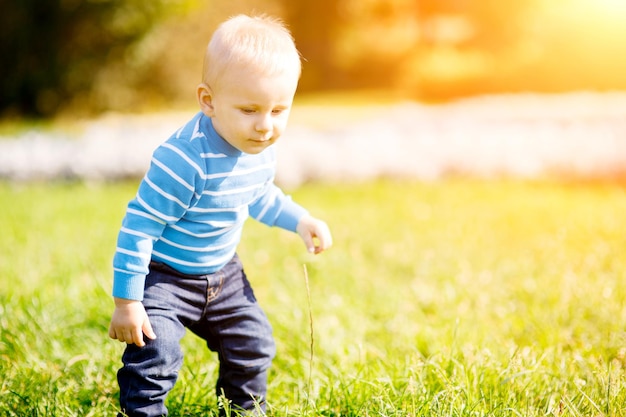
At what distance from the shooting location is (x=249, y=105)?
1.95 m

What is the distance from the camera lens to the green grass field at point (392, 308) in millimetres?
2262

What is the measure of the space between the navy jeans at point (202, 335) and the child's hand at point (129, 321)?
0.08 metres

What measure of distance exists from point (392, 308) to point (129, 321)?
175 cm

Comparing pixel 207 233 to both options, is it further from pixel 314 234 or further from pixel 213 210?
pixel 314 234

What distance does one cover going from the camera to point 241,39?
1.92 m

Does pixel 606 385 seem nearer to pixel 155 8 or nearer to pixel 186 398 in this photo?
pixel 186 398

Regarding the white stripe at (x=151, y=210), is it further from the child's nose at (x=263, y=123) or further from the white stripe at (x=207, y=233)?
the child's nose at (x=263, y=123)

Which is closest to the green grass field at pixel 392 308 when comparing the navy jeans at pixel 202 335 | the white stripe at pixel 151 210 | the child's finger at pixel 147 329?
the navy jeans at pixel 202 335

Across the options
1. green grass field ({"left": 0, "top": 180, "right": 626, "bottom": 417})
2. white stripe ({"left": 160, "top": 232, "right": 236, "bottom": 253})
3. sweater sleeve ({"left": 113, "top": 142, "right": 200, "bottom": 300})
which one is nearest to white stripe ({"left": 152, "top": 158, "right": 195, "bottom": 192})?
sweater sleeve ({"left": 113, "top": 142, "right": 200, "bottom": 300})

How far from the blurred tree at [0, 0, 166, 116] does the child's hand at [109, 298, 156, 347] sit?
33.8 ft

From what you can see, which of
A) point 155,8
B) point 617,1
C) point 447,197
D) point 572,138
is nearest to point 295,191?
point 447,197

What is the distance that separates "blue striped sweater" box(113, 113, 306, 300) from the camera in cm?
192

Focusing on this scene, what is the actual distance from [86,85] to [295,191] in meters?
7.51

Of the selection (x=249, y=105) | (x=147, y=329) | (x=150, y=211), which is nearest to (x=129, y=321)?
(x=147, y=329)
